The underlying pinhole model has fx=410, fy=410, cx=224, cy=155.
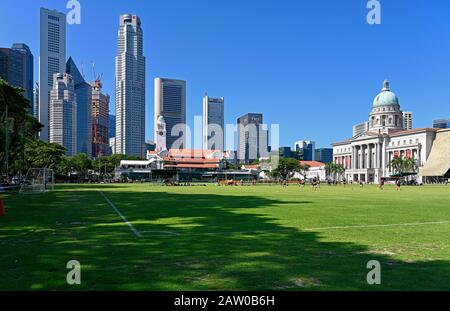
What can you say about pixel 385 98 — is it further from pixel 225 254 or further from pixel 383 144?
pixel 225 254

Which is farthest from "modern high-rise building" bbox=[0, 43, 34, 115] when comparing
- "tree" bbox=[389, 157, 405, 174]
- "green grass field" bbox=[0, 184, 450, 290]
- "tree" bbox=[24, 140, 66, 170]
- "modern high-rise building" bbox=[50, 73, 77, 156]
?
"tree" bbox=[389, 157, 405, 174]

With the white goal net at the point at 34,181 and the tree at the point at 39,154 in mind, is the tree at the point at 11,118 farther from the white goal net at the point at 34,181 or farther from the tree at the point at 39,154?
the tree at the point at 39,154

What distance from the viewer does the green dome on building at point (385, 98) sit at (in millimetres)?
169125

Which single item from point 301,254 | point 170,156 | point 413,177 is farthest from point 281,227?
point 170,156

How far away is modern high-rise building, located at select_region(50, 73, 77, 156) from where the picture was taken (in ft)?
486

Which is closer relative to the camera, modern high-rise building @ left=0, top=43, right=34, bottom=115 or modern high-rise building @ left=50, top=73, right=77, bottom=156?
modern high-rise building @ left=0, top=43, right=34, bottom=115

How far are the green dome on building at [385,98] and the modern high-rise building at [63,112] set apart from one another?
124621 millimetres

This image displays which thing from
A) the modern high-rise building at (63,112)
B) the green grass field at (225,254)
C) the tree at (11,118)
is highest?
the modern high-rise building at (63,112)

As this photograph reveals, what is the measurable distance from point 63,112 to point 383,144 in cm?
12390

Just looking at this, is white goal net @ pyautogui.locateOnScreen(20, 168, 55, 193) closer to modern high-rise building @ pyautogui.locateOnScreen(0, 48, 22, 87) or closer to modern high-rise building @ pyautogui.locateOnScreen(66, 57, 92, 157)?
modern high-rise building @ pyautogui.locateOnScreen(0, 48, 22, 87)

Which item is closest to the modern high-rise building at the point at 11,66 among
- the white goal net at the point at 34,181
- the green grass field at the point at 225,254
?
the white goal net at the point at 34,181

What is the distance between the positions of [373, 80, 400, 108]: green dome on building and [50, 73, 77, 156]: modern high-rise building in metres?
125

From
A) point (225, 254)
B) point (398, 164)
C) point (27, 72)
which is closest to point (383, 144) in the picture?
point (398, 164)

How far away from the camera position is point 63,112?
15500cm
